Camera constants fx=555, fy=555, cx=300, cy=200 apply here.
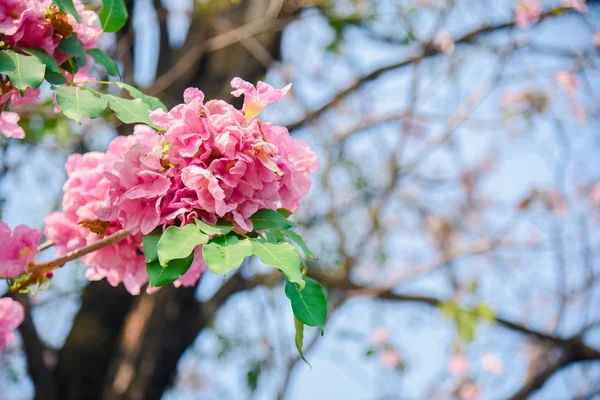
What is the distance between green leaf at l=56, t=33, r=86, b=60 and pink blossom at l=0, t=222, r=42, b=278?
10.0 inches

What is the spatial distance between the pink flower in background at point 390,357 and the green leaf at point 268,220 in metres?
2.65

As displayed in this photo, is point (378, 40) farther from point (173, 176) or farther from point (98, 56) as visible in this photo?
point (173, 176)

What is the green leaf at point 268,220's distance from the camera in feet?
2.12

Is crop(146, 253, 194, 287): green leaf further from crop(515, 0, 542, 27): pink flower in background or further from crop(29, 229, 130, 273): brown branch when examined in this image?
crop(515, 0, 542, 27): pink flower in background

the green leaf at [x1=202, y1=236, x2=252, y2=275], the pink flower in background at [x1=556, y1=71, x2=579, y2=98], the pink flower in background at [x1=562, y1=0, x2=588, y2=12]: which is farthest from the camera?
the pink flower in background at [x1=556, y1=71, x2=579, y2=98]

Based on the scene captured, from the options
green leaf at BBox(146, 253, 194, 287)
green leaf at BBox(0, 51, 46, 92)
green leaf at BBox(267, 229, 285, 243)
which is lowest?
green leaf at BBox(267, 229, 285, 243)

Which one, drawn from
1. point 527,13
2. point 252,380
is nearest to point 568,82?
point 527,13

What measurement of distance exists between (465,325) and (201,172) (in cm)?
167

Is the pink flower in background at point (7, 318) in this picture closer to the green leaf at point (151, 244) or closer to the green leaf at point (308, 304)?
the green leaf at point (151, 244)

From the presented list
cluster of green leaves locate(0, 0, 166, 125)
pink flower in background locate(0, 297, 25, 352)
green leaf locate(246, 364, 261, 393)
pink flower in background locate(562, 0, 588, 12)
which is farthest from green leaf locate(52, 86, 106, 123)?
pink flower in background locate(562, 0, 588, 12)

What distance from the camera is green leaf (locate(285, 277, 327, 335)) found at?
599 mm

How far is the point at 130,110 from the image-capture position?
0.71 m

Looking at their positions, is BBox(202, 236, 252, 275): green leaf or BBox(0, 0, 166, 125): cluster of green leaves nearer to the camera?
BBox(202, 236, 252, 275): green leaf

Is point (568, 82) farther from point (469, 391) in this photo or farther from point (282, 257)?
point (282, 257)
